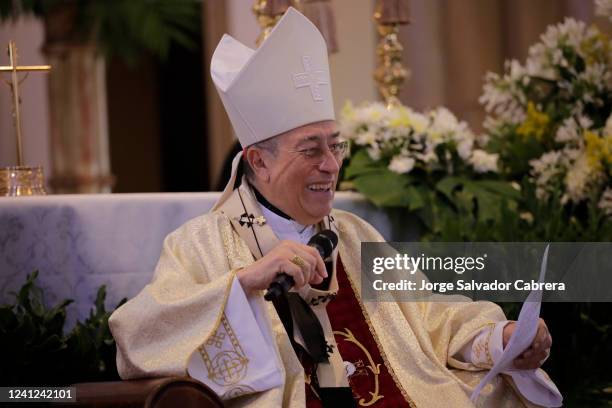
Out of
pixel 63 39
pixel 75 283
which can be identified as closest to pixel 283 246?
pixel 75 283

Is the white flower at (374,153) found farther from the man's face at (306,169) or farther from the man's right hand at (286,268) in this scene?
the man's right hand at (286,268)

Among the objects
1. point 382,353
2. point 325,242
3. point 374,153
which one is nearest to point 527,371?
point 382,353

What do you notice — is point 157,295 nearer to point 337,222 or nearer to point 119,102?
point 337,222

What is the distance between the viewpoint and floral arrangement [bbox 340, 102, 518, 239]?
186 inches

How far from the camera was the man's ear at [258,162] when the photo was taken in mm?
3500

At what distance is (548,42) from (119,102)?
8927mm

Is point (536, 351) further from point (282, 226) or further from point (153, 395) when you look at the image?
point (153, 395)

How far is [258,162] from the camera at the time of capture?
3.52 metres

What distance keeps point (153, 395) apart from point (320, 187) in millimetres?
866

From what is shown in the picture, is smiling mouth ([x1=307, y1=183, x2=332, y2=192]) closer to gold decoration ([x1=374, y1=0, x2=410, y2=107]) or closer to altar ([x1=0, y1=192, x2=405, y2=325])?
altar ([x1=0, y1=192, x2=405, y2=325])

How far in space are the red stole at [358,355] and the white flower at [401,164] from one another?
113 centimetres

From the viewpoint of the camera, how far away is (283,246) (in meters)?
3.12

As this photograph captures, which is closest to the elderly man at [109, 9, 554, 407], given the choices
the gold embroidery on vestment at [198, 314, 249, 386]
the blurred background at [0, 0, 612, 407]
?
the gold embroidery on vestment at [198, 314, 249, 386]

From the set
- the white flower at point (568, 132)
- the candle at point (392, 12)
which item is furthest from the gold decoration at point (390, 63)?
the white flower at point (568, 132)
